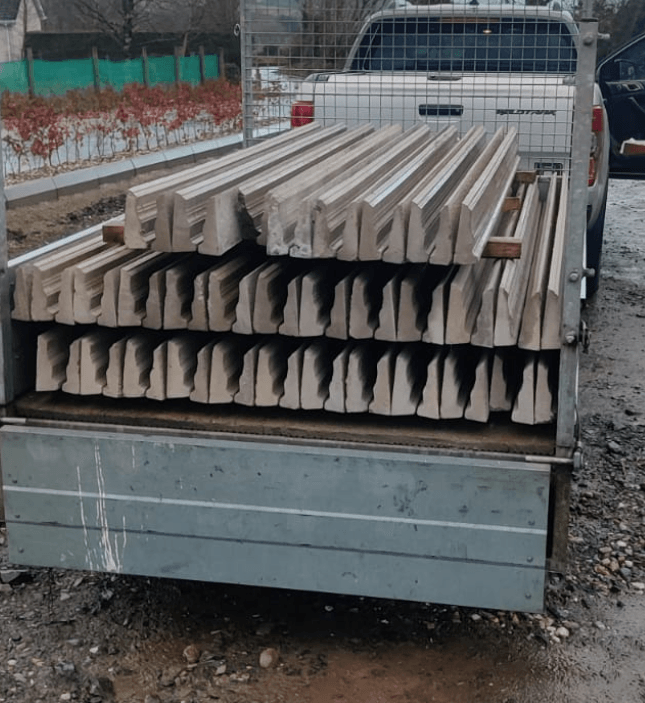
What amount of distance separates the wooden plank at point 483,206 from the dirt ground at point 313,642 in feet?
4.46

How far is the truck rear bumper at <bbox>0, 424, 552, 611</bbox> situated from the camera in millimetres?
3150

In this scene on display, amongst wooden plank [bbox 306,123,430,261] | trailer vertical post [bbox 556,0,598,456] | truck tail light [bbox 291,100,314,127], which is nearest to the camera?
trailer vertical post [bbox 556,0,598,456]

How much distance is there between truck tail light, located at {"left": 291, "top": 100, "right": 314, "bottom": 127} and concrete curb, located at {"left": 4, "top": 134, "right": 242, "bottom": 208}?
389cm

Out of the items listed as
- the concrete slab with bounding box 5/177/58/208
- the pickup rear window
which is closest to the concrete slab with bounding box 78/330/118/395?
the pickup rear window

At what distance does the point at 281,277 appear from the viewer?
3455 millimetres

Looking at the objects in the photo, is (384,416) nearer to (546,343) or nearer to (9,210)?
(546,343)

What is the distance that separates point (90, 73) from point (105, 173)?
29.2ft

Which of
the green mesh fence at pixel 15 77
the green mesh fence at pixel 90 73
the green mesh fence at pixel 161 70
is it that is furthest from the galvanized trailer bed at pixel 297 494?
the green mesh fence at pixel 161 70

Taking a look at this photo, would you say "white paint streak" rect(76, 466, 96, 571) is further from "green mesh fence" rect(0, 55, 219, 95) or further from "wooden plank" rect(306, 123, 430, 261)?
"green mesh fence" rect(0, 55, 219, 95)

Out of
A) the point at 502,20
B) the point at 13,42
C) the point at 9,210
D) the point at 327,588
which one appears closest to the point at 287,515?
the point at 327,588

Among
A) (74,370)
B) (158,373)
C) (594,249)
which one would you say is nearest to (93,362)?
(74,370)

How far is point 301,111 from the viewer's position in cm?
639

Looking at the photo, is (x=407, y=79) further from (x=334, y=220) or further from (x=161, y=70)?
(x=161, y=70)

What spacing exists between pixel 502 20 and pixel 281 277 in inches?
124
